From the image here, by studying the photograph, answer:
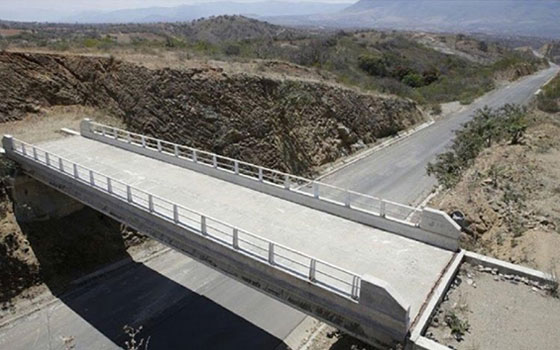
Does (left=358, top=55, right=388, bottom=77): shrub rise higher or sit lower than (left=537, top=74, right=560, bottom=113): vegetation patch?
higher

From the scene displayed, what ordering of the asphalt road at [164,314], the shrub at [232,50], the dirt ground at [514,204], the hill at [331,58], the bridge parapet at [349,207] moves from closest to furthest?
the bridge parapet at [349,207]
the dirt ground at [514,204]
the asphalt road at [164,314]
the hill at [331,58]
the shrub at [232,50]

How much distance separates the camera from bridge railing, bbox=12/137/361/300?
36.1 feet

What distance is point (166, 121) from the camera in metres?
29.4

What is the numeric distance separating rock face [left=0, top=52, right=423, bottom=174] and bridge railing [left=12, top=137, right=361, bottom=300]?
11.4 metres

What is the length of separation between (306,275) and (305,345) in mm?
6031

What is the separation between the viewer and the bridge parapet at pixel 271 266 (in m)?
10.0

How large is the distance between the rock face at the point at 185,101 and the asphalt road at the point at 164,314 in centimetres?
1031

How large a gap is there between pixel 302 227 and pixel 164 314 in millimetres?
7779

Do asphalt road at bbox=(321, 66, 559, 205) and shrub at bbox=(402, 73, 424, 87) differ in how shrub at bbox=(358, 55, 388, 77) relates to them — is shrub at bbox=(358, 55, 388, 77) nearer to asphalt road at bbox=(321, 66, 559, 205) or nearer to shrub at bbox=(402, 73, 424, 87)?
shrub at bbox=(402, 73, 424, 87)

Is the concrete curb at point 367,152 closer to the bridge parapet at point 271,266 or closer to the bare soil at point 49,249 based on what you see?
the bare soil at point 49,249

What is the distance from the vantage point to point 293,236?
13.7 metres

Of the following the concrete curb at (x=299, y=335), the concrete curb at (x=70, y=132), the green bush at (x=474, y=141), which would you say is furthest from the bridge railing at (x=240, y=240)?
the green bush at (x=474, y=141)

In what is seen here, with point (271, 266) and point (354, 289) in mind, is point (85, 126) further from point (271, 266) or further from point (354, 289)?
point (354, 289)

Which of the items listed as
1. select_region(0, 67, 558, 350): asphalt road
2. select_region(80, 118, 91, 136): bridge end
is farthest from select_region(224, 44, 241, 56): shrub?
select_region(0, 67, 558, 350): asphalt road
